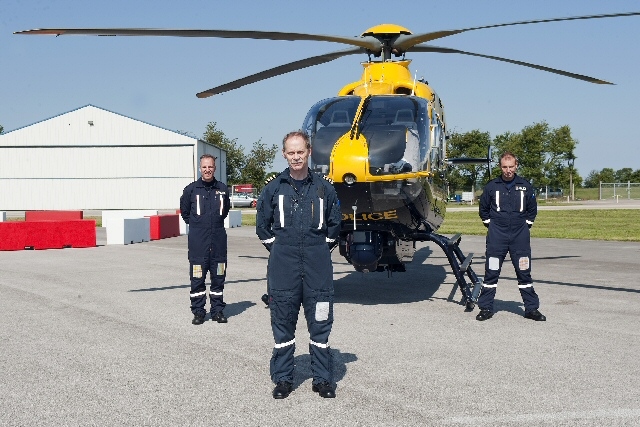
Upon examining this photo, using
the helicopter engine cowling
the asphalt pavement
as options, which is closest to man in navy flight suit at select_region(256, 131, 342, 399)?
the asphalt pavement

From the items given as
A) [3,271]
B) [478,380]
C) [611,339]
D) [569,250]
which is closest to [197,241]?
[478,380]

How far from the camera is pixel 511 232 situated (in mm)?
7543

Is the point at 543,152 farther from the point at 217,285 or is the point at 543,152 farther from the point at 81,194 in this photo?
the point at 217,285

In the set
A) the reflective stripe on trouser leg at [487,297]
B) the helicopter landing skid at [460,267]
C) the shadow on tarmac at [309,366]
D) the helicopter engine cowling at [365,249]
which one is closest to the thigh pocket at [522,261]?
the reflective stripe on trouser leg at [487,297]

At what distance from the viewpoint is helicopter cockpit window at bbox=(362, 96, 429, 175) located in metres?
7.62

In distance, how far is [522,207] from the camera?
24.4 feet

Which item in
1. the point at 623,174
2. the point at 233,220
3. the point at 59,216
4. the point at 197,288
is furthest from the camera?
the point at 623,174

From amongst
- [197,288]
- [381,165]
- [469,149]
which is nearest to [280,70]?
[381,165]

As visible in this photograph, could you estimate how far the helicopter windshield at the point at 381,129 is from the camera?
7.66 m

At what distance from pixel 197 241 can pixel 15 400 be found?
317 cm

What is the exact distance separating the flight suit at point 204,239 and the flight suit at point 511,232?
10.1 feet

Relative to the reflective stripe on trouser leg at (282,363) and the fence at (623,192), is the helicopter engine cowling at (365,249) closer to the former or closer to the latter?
the reflective stripe on trouser leg at (282,363)

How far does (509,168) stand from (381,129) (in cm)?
159

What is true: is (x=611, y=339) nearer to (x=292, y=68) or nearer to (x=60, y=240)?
(x=292, y=68)
